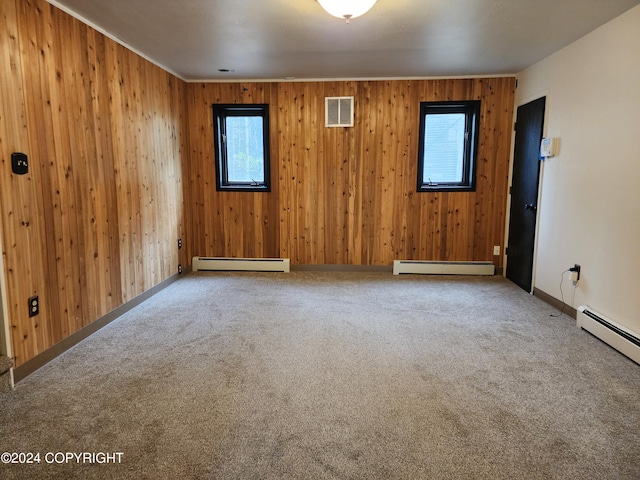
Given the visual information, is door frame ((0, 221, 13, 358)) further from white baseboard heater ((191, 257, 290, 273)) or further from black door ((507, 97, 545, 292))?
black door ((507, 97, 545, 292))

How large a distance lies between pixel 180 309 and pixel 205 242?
1802 mm

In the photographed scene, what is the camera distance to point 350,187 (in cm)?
530

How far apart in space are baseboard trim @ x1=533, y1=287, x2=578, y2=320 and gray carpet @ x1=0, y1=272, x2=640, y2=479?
0.70 feet

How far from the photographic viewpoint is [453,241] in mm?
5277

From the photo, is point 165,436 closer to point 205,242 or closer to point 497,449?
point 497,449

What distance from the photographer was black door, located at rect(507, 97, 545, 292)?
4324 millimetres

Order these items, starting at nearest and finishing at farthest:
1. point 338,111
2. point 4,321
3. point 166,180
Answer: point 4,321, point 166,180, point 338,111

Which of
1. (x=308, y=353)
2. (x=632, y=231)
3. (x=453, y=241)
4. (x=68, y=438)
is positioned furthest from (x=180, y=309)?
(x=632, y=231)

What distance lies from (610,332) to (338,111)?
152 inches

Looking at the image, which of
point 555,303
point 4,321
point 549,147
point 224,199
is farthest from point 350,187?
point 4,321

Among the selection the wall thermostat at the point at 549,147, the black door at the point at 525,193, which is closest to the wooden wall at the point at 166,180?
the black door at the point at 525,193

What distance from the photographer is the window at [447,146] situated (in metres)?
5.11

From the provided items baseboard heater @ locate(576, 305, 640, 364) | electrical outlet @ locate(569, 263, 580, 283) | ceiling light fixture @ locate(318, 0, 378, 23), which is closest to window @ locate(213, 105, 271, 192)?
ceiling light fixture @ locate(318, 0, 378, 23)

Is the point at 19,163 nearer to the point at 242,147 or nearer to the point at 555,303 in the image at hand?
the point at 242,147
